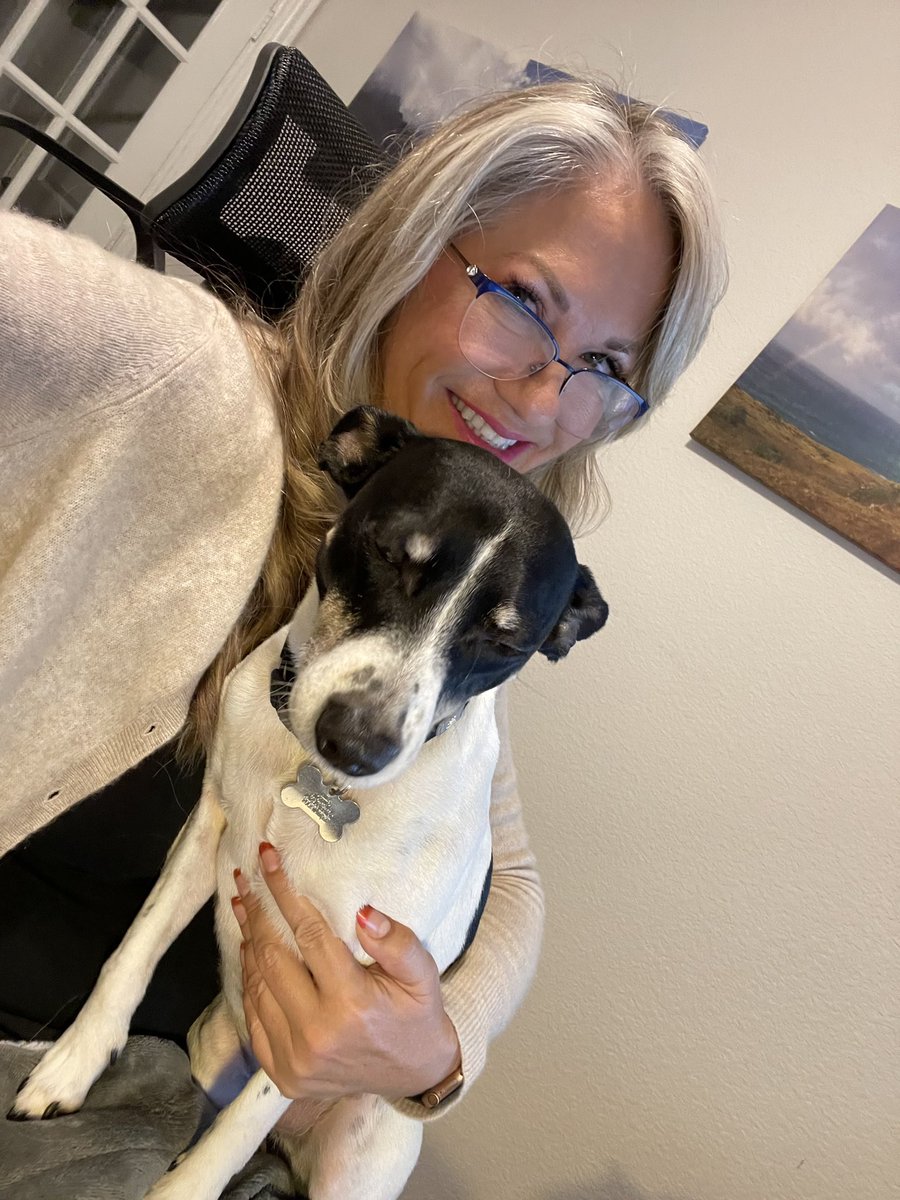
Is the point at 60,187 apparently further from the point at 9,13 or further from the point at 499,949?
the point at 499,949

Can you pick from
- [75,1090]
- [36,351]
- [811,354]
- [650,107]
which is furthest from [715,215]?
[75,1090]

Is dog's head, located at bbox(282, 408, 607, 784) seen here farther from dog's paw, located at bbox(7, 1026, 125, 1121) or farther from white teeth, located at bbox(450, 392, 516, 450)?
dog's paw, located at bbox(7, 1026, 125, 1121)

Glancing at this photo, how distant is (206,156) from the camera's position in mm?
1622

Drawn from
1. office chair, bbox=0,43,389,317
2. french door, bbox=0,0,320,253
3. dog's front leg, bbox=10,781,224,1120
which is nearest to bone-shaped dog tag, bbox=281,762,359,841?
dog's front leg, bbox=10,781,224,1120

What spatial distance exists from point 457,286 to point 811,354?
132 cm

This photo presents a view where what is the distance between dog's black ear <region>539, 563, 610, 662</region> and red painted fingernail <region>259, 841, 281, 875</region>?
1.74 feet

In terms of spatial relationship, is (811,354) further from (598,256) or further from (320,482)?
(320,482)

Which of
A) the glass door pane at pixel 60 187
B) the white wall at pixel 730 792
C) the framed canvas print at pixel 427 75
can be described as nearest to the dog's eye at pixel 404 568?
the white wall at pixel 730 792

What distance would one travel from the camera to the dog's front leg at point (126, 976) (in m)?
1.02

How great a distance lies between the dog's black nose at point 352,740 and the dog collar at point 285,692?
0.44ft

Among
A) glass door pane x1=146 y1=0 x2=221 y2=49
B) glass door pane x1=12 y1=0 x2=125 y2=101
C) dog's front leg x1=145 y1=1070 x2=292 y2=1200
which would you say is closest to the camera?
dog's front leg x1=145 y1=1070 x2=292 y2=1200

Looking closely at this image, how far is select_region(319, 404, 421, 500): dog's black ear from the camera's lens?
1.09 m

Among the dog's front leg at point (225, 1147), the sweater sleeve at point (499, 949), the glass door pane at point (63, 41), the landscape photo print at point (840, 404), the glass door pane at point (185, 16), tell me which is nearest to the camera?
the dog's front leg at point (225, 1147)

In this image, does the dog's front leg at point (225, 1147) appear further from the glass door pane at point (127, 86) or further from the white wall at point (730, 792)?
the glass door pane at point (127, 86)
